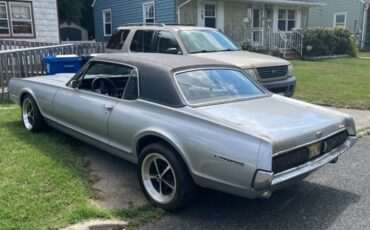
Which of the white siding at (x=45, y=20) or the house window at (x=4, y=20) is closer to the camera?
Answer: the house window at (x=4, y=20)

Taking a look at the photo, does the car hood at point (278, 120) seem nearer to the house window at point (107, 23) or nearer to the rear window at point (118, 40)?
the rear window at point (118, 40)

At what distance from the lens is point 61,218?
351 centimetres

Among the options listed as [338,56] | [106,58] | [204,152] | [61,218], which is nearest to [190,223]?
[204,152]

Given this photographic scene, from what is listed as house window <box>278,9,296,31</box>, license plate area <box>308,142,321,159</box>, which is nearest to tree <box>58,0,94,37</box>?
house window <box>278,9,296,31</box>

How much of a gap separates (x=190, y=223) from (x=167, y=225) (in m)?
0.21

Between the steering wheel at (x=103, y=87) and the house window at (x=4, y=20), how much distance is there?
564 inches

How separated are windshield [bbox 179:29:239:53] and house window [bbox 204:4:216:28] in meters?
11.0

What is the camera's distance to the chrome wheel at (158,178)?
3.77 metres

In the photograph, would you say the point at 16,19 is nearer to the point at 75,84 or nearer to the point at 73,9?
the point at 73,9

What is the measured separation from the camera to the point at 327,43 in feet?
73.3

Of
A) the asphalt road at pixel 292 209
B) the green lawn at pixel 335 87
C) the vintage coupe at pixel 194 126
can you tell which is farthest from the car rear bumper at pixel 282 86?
the asphalt road at pixel 292 209

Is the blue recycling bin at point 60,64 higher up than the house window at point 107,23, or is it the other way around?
the house window at point 107,23

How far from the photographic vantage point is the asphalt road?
3.52 meters

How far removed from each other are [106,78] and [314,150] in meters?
Result: 2.60
